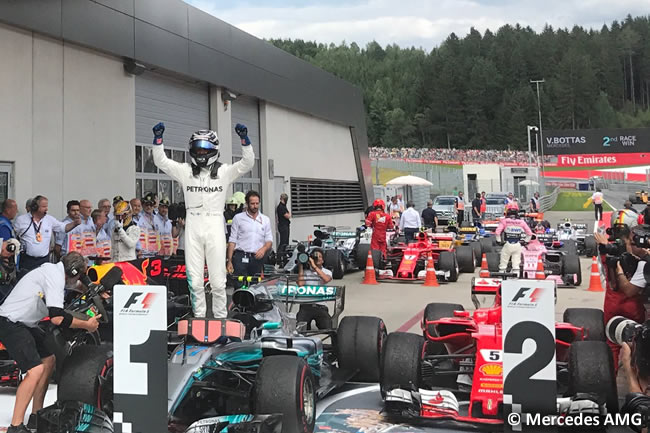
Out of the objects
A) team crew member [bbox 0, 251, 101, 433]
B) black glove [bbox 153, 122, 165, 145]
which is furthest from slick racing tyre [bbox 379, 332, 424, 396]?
black glove [bbox 153, 122, 165, 145]

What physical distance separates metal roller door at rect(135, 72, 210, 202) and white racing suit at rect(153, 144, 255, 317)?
857cm

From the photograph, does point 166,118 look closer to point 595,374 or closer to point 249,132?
point 249,132

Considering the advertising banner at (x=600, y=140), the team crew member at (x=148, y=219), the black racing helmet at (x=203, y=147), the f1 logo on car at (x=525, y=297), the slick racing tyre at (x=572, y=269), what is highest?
the advertising banner at (x=600, y=140)

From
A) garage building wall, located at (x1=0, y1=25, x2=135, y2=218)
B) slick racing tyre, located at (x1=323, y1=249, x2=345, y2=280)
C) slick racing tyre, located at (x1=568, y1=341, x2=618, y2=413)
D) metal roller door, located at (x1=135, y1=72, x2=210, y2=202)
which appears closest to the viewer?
slick racing tyre, located at (x1=568, y1=341, x2=618, y2=413)

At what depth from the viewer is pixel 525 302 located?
479cm

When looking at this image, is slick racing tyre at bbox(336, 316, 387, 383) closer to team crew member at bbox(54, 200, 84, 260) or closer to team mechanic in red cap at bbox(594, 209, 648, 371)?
team mechanic in red cap at bbox(594, 209, 648, 371)

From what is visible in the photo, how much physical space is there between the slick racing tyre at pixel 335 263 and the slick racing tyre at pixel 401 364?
9315 millimetres

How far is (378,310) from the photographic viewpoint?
11383 mm

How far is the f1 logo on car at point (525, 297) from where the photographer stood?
478cm

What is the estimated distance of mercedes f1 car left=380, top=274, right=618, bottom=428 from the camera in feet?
17.3

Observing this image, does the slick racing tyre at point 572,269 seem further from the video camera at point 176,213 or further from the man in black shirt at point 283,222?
the video camera at point 176,213

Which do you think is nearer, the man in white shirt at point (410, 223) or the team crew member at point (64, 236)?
the team crew member at point (64, 236)

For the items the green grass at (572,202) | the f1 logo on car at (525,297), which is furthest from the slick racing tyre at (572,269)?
the green grass at (572,202)

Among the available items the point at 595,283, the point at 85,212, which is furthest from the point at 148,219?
the point at 595,283
